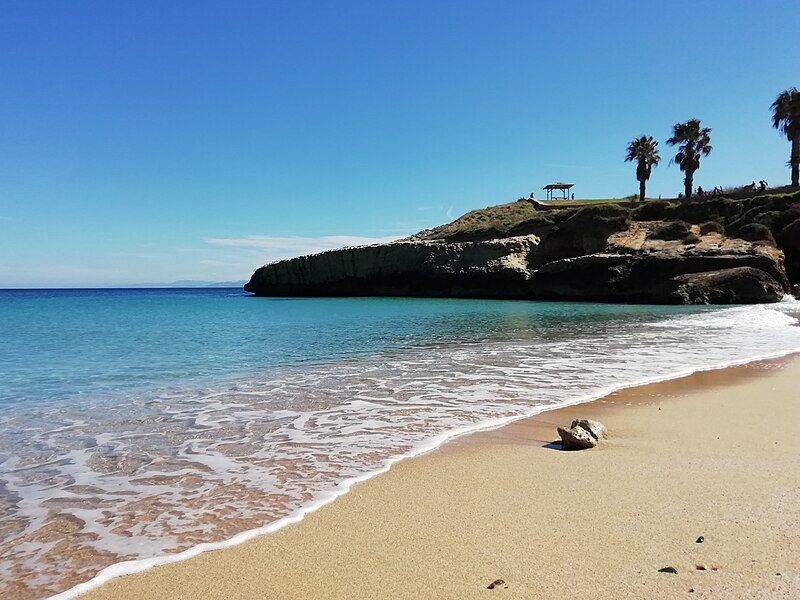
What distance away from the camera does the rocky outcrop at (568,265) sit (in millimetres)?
34031

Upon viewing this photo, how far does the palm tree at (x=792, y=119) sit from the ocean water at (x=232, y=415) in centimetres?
3988

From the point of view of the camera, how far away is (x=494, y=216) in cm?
6034

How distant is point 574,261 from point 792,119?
26.3 meters

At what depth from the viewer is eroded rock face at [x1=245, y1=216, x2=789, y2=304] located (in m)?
33.9

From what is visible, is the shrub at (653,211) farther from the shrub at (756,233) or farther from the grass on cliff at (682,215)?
the shrub at (756,233)

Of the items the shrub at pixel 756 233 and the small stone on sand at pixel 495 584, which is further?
the shrub at pixel 756 233

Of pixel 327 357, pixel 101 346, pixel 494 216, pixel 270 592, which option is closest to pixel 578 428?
pixel 270 592

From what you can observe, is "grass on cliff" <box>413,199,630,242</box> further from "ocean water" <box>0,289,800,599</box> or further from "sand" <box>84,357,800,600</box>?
"sand" <box>84,357,800,600</box>

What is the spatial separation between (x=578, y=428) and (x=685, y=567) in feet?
8.63

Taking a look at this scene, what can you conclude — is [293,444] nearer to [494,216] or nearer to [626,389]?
[626,389]

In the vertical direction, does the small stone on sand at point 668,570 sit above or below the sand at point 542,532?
above

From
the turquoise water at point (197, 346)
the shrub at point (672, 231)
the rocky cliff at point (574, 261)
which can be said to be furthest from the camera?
the shrub at point (672, 231)

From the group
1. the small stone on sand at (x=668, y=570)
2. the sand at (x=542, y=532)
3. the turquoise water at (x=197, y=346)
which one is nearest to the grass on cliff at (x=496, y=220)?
the turquoise water at (x=197, y=346)

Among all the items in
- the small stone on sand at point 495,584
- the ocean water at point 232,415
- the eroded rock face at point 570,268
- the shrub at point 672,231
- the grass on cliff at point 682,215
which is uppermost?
the grass on cliff at point 682,215
